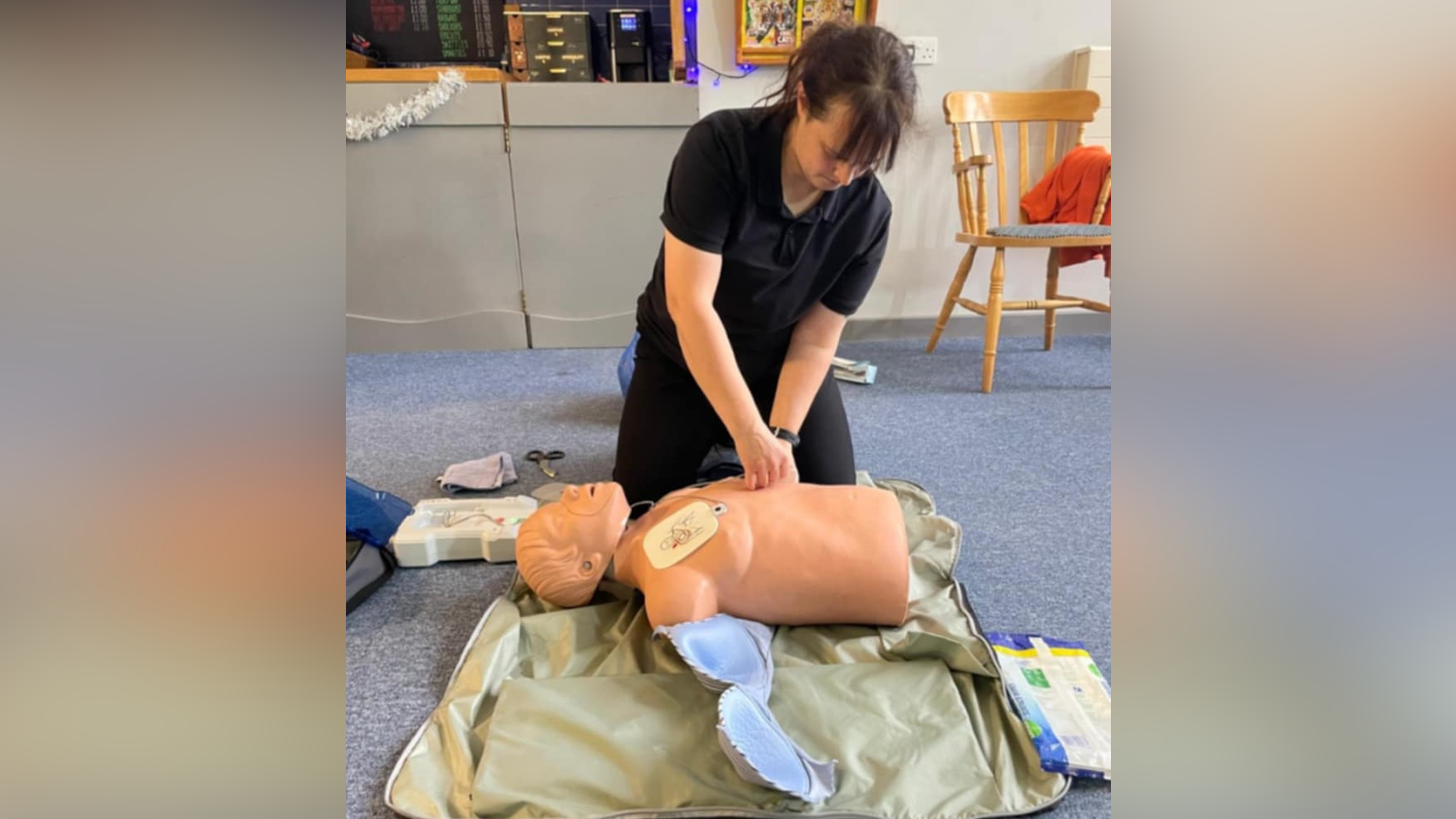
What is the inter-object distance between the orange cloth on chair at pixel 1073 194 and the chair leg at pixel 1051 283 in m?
0.02

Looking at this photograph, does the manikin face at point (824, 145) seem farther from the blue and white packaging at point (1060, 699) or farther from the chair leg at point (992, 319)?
the chair leg at point (992, 319)

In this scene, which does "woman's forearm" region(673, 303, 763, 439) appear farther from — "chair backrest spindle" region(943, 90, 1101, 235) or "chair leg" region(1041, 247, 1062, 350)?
"chair leg" region(1041, 247, 1062, 350)

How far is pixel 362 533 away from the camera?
111 cm

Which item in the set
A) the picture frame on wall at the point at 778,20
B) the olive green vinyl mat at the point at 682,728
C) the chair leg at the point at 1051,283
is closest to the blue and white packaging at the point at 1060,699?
the olive green vinyl mat at the point at 682,728

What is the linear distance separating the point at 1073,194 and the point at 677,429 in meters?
1.59

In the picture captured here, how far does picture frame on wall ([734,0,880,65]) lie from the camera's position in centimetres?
232

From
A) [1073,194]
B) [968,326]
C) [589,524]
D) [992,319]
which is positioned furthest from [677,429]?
[968,326]

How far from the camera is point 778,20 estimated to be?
2.33m

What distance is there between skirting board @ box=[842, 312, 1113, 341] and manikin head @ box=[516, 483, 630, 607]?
5.85 feet

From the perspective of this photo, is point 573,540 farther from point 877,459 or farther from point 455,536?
point 877,459

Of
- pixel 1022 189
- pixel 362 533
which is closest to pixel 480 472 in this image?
pixel 362 533
